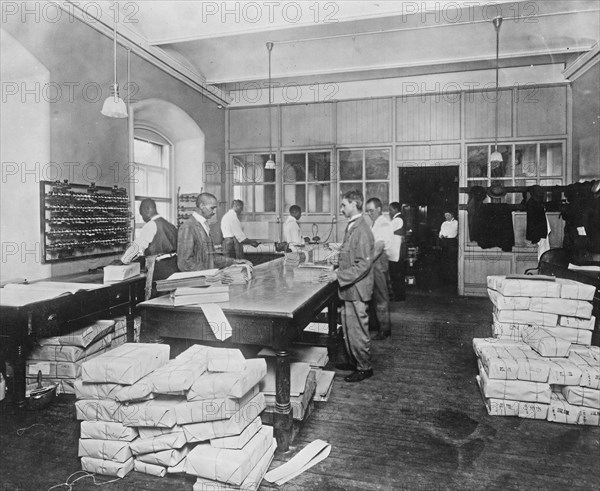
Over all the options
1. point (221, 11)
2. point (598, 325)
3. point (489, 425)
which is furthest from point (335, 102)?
point (489, 425)

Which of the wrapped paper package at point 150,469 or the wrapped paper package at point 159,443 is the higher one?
the wrapped paper package at point 159,443

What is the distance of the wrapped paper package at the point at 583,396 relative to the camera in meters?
3.21

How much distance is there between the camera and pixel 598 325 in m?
3.93

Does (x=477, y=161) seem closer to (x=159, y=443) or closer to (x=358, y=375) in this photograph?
(x=358, y=375)

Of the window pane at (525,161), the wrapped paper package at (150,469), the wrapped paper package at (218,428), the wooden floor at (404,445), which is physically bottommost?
the wooden floor at (404,445)

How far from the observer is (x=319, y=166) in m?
9.23

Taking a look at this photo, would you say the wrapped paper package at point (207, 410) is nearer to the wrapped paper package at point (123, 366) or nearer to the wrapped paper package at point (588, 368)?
the wrapped paper package at point (123, 366)

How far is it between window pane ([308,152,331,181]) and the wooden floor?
560cm

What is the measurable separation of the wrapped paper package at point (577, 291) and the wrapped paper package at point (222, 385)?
275cm

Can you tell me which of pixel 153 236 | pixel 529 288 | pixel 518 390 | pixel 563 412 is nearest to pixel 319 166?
pixel 153 236

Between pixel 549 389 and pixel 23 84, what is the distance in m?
5.64

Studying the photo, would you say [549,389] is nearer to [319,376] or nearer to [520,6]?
[319,376]

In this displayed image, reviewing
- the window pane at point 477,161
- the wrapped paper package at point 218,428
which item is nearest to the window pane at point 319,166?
the window pane at point 477,161

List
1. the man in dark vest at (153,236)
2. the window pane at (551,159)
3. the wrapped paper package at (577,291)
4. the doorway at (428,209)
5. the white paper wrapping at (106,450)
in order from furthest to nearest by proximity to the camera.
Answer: the doorway at (428,209) < the window pane at (551,159) < the man in dark vest at (153,236) < the wrapped paper package at (577,291) < the white paper wrapping at (106,450)
